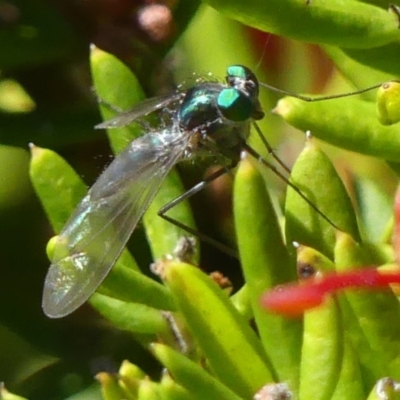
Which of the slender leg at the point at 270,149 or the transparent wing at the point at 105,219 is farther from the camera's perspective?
the slender leg at the point at 270,149

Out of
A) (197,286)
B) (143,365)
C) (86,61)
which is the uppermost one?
(86,61)

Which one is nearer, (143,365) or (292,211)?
(292,211)

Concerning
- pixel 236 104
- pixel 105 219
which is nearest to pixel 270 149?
pixel 236 104

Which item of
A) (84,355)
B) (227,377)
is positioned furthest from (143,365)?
(227,377)

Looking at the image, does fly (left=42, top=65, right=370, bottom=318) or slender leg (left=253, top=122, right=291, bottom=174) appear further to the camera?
slender leg (left=253, top=122, right=291, bottom=174)

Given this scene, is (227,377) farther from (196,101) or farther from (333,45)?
(196,101)

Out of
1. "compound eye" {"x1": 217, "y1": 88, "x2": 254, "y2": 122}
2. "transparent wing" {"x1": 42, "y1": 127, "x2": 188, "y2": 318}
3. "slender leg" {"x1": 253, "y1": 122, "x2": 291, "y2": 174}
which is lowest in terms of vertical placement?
"transparent wing" {"x1": 42, "y1": 127, "x2": 188, "y2": 318}
